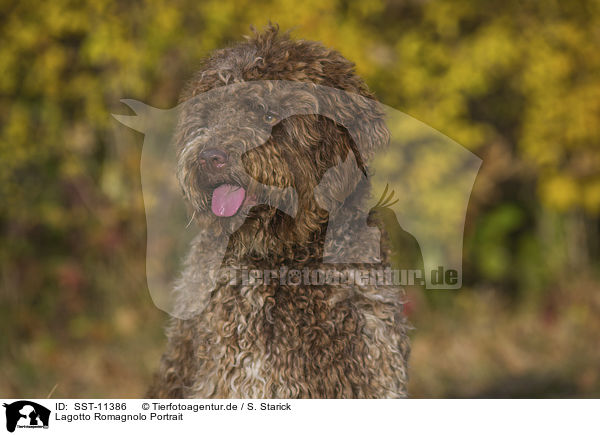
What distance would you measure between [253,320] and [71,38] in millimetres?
4162

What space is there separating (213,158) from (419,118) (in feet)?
9.83

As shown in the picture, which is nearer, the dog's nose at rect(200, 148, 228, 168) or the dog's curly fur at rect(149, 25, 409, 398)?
the dog's nose at rect(200, 148, 228, 168)

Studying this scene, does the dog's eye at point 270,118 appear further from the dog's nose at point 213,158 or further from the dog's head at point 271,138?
the dog's nose at point 213,158

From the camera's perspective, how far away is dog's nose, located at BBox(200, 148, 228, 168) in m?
2.34

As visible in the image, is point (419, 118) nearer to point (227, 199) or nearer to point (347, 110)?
point (347, 110)

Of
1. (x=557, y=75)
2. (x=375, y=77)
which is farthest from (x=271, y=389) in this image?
(x=557, y=75)

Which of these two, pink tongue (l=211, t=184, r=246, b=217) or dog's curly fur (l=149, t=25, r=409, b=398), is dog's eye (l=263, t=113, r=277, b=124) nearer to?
dog's curly fur (l=149, t=25, r=409, b=398)

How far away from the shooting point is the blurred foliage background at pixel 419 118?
5375 mm

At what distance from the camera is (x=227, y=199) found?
2.44m

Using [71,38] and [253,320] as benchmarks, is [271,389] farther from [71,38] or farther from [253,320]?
[71,38]

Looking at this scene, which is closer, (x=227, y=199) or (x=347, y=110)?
(x=227, y=199)
